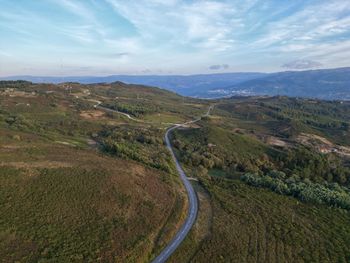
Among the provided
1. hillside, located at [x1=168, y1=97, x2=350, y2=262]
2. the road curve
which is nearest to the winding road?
the road curve

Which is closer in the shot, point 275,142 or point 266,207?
point 266,207

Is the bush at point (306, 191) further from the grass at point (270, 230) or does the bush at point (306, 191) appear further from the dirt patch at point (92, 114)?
the dirt patch at point (92, 114)

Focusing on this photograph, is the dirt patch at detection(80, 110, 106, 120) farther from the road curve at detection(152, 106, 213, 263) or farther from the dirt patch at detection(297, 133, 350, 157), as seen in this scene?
the dirt patch at detection(297, 133, 350, 157)

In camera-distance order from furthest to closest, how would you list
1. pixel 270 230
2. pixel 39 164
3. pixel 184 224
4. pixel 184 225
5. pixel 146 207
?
pixel 39 164
pixel 146 207
pixel 270 230
pixel 184 224
pixel 184 225

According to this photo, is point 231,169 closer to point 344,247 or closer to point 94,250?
point 344,247

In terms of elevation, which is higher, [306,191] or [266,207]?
[266,207]

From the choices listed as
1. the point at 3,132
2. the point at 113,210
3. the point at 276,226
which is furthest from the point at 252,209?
the point at 3,132

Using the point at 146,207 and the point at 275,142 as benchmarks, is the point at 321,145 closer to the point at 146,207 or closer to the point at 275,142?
the point at 275,142

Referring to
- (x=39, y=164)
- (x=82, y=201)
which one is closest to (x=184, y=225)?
(x=82, y=201)

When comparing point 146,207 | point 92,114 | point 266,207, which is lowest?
point 266,207
